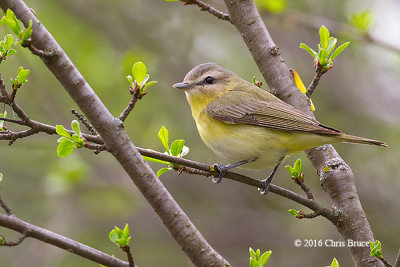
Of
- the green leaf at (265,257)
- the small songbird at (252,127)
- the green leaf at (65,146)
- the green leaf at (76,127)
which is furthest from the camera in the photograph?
the small songbird at (252,127)

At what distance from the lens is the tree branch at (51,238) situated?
7.98ft

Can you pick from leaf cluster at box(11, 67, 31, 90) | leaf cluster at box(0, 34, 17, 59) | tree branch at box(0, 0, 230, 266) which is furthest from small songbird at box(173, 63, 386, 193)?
leaf cluster at box(0, 34, 17, 59)

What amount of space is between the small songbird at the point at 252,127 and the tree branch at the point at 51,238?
1385 millimetres

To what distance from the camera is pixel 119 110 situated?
7090 mm

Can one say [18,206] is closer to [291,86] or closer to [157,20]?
[157,20]

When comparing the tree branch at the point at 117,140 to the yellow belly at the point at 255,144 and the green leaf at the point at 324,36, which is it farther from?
the green leaf at the point at 324,36

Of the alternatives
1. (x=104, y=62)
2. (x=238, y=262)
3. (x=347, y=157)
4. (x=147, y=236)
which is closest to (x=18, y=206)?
(x=147, y=236)

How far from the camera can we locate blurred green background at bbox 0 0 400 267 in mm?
7270

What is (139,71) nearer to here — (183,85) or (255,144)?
(255,144)

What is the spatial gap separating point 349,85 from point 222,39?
2.46m

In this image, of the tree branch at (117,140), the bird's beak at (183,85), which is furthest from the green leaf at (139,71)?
the bird's beak at (183,85)

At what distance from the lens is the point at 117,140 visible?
2.65m

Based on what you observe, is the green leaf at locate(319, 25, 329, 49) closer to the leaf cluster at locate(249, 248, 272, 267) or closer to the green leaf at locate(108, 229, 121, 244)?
the leaf cluster at locate(249, 248, 272, 267)

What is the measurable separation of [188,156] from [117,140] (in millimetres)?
5089
